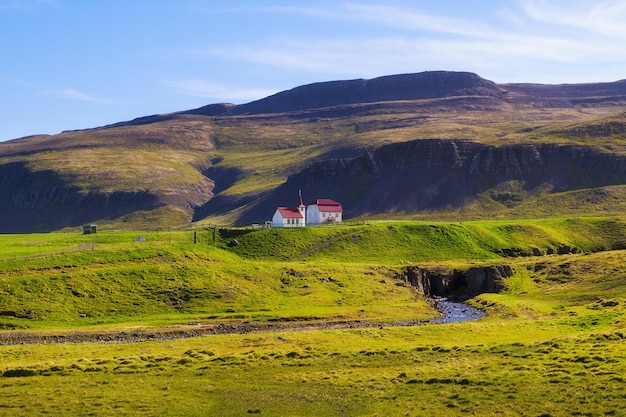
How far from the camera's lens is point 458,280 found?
365ft

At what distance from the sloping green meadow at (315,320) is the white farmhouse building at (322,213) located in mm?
23838

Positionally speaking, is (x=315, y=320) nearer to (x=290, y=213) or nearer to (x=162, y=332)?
(x=162, y=332)

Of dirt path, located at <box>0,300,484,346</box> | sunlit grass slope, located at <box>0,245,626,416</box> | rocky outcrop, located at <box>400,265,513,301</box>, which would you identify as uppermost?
sunlit grass slope, located at <box>0,245,626,416</box>

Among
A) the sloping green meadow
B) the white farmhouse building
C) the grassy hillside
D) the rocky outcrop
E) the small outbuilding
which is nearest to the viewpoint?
the sloping green meadow

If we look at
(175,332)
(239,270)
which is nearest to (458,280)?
(239,270)

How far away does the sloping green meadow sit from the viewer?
41375 millimetres

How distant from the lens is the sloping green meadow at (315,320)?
41.4 m

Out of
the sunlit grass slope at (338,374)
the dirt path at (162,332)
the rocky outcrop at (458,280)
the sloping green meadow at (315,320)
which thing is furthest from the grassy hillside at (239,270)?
the sunlit grass slope at (338,374)

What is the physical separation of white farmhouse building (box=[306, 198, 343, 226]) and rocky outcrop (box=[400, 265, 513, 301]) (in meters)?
53.5

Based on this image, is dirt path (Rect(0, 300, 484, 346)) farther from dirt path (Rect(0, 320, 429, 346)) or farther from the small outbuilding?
the small outbuilding

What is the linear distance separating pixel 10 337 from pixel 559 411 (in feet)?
168

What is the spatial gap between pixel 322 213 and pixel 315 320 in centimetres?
8667

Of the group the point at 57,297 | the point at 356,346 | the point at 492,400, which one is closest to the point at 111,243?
the point at 57,297

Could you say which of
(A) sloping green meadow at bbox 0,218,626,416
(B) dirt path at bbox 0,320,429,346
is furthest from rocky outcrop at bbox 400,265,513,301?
(B) dirt path at bbox 0,320,429,346
